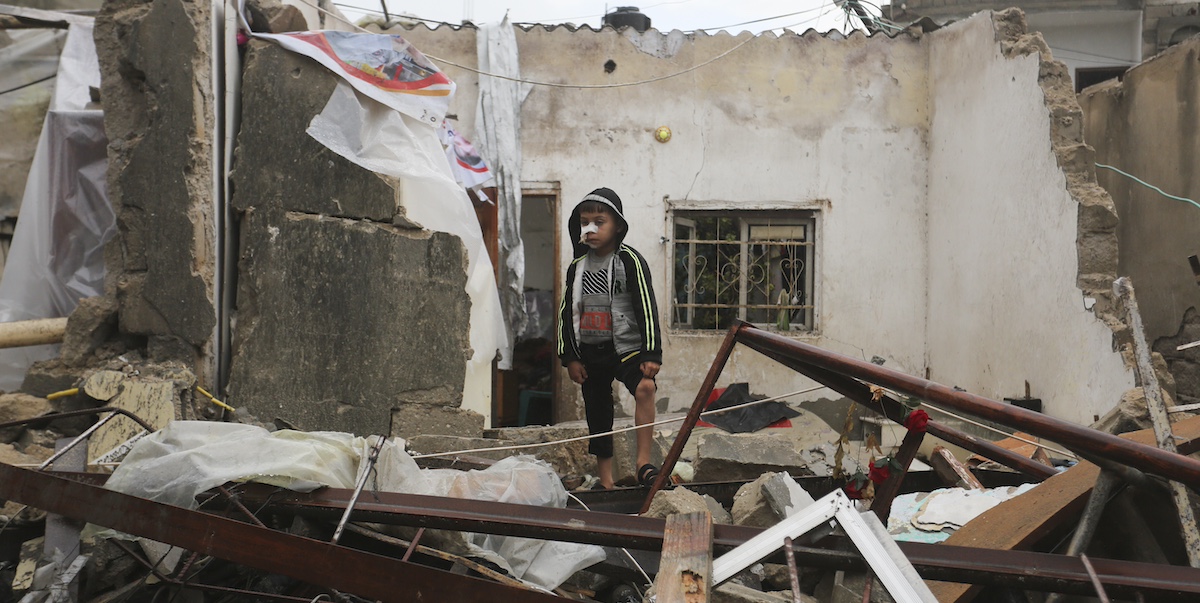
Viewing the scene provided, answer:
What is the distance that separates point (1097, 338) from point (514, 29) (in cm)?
513

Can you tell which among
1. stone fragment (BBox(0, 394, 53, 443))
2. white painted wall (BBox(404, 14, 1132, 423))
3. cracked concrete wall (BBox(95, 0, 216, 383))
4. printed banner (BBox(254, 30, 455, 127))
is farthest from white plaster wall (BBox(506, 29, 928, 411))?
stone fragment (BBox(0, 394, 53, 443))

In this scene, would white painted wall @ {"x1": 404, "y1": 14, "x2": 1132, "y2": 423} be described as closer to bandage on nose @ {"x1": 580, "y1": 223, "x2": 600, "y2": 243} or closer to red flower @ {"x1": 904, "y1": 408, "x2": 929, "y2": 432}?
bandage on nose @ {"x1": 580, "y1": 223, "x2": 600, "y2": 243}

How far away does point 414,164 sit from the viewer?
4.71m

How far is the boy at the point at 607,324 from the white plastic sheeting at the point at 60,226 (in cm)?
234

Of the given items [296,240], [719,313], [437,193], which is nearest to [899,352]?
[719,313]

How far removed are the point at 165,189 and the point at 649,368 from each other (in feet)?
7.43

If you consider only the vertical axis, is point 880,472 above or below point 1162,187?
below

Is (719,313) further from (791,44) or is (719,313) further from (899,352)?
(791,44)

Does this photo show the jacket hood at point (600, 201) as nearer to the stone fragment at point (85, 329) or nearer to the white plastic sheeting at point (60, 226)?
the stone fragment at point (85, 329)

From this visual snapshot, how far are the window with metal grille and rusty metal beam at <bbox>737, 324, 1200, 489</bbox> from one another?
585 cm

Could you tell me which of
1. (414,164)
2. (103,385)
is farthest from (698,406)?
(103,385)

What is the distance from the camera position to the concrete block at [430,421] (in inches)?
178

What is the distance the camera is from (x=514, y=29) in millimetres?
8156

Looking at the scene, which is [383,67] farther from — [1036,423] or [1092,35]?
[1092,35]
